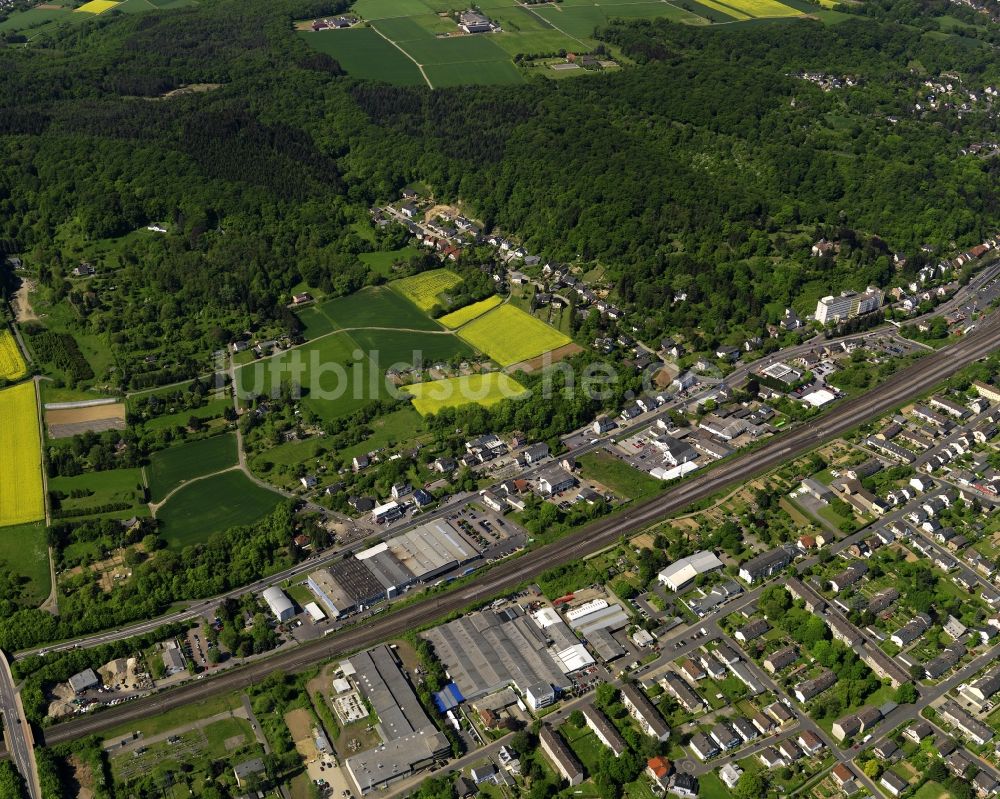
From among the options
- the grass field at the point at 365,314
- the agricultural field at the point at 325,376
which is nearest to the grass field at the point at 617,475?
the agricultural field at the point at 325,376

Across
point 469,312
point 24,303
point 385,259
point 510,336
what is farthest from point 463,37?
point 24,303

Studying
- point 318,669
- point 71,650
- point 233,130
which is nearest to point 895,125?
point 233,130

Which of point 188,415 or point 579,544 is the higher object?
point 579,544

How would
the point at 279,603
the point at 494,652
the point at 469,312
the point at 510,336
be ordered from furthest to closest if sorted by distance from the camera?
the point at 469,312 < the point at 510,336 < the point at 279,603 < the point at 494,652

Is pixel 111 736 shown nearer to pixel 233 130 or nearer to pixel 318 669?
pixel 318 669

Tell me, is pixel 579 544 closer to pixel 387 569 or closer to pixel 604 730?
pixel 387 569
